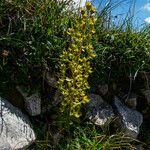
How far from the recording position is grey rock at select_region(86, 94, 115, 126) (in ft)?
15.9

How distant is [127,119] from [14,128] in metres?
1.36

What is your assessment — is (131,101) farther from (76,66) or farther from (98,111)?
(76,66)

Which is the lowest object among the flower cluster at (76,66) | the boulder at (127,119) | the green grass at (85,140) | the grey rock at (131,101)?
the green grass at (85,140)

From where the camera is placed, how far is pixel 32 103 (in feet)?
14.7

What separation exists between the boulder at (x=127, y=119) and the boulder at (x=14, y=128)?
1073 mm

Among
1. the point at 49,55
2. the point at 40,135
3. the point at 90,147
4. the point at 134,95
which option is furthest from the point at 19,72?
the point at 134,95

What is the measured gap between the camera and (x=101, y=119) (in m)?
4.90

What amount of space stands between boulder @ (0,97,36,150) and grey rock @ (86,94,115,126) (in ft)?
2.44

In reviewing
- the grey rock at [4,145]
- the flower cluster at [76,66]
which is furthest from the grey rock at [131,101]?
the grey rock at [4,145]

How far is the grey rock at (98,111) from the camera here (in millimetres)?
4855

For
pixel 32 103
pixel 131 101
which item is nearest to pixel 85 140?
pixel 32 103

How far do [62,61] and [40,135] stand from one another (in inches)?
29.6

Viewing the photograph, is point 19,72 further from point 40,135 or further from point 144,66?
point 144,66

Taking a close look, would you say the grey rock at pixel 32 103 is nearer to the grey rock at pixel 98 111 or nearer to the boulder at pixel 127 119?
the grey rock at pixel 98 111
